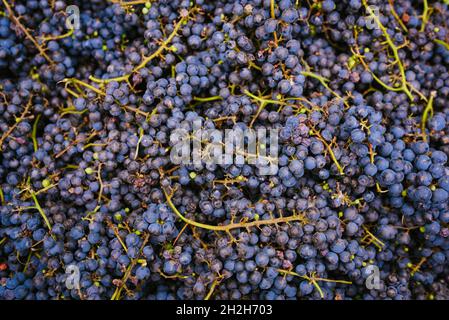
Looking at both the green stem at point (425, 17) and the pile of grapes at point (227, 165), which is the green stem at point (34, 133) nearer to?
the pile of grapes at point (227, 165)

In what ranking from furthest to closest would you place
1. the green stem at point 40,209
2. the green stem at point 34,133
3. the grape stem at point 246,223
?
the green stem at point 34,133 < the green stem at point 40,209 < the grape stem at point 246,223

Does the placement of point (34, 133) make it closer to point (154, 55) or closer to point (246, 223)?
point (154, 55)

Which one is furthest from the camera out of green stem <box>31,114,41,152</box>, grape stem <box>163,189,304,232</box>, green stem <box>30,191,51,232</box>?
green stem <box>31,114,41,152</box>

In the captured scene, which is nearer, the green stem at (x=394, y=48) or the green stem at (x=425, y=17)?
the green stem at (x=394, y=48)

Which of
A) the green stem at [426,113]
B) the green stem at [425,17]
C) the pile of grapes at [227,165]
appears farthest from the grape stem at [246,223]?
the green stem at [425,17]

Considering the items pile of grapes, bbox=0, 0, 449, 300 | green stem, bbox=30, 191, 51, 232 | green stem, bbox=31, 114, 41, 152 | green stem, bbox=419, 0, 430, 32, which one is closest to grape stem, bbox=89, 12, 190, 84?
pile of grapes, bbox=0, 0, 449, 300

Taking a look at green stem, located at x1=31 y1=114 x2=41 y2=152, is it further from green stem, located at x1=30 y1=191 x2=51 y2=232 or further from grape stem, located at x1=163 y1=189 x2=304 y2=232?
grape stem, located at x1=163 y1=189 x2=304 y2=232
